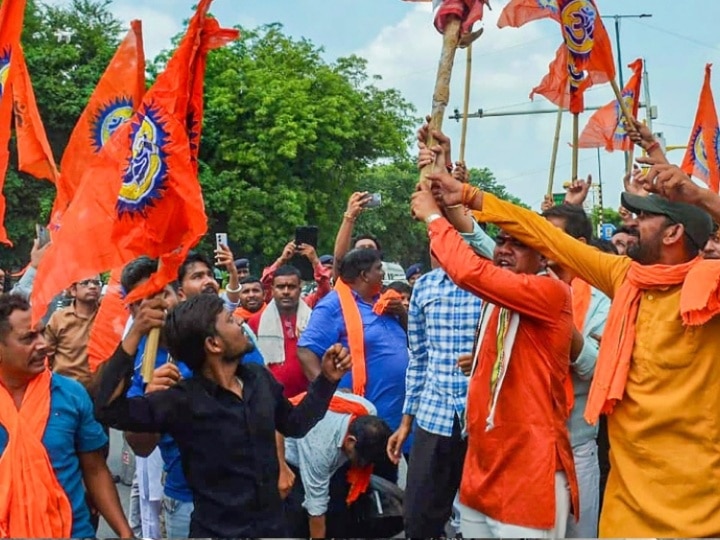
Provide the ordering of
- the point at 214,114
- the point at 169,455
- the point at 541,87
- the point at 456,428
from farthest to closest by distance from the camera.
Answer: the point at 214,114 < the point at 541,87 < the point at 456,428 < the point at 169,455

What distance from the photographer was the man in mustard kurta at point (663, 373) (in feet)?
10.6

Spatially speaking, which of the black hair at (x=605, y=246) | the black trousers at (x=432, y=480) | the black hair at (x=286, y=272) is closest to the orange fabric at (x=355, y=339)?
the black hair at (x=286, y=272)

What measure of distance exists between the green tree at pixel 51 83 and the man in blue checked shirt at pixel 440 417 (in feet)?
75.3

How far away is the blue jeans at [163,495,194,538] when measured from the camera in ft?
13.7

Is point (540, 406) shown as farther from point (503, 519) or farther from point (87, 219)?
point (87, 219)

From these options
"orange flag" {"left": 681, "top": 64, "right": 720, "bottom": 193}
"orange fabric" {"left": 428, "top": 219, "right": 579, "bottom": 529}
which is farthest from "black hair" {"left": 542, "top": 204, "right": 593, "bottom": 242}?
"orange flag" {"left": 681, "top": 64, "right": 720, "bottom": 193}

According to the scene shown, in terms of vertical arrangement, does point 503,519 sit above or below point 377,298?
below

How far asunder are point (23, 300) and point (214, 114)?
26.7m

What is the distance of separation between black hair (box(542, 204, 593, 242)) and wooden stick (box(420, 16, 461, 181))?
119cm

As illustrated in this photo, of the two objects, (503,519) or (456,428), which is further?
(456,428)

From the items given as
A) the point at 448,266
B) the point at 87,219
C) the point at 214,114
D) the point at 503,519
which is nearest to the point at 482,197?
the point at 448,266

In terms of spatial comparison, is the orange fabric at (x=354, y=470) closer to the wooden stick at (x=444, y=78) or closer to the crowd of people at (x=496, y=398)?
the crowd of people at (x=496, y=398)

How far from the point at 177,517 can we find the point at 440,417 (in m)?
1.34

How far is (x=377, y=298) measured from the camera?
6.37 m
